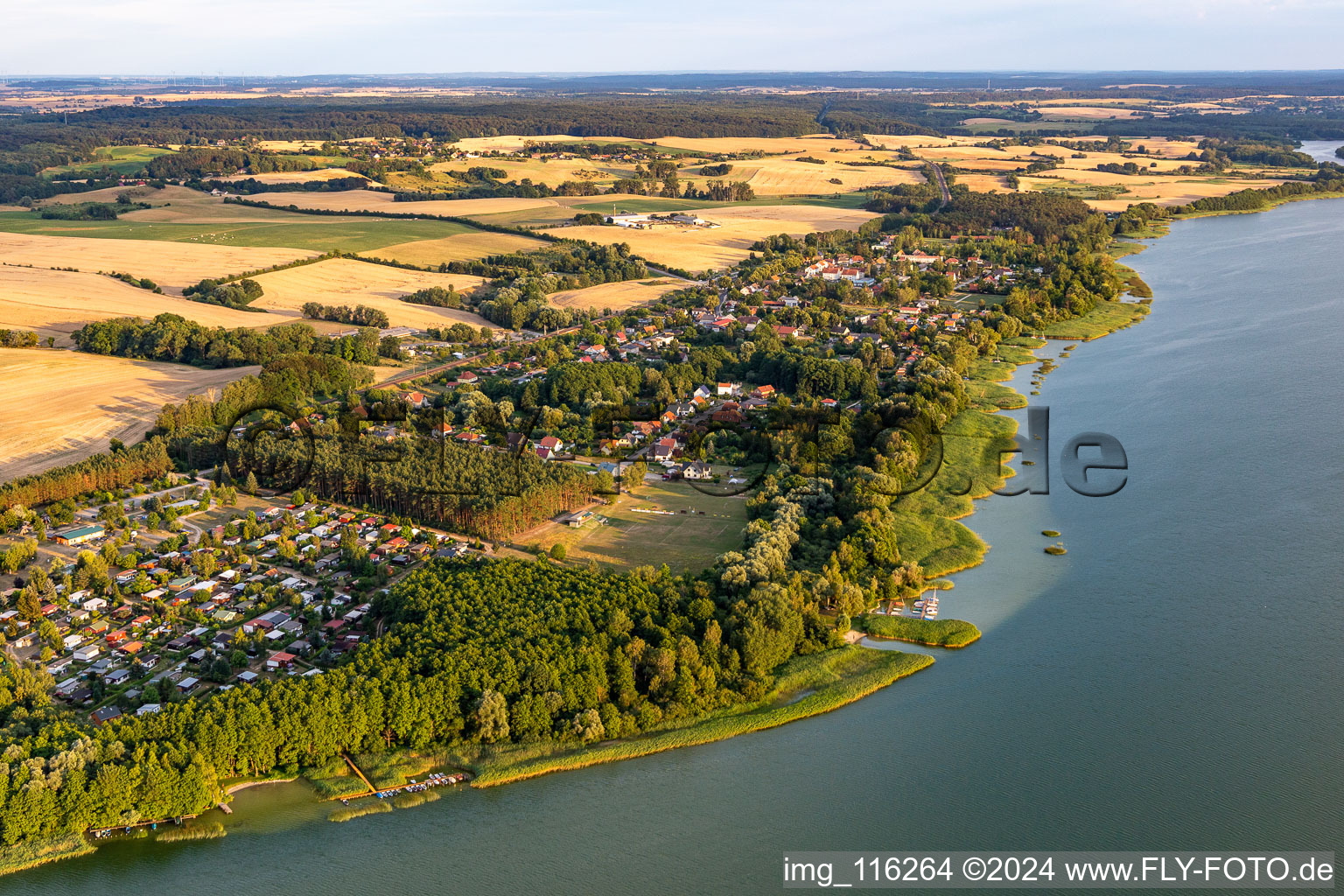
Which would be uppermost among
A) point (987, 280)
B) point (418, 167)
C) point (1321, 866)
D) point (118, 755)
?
point (418, 167)

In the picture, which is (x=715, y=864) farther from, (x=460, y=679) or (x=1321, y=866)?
(x=1321, y=866)

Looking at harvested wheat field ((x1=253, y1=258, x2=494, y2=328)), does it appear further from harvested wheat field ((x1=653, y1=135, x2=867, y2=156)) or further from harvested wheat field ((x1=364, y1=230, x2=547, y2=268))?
harvested wheat field ((x1=653, y1=135, x2=867, y2=156))

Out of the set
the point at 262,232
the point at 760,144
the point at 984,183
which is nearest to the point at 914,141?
the point at 760,144

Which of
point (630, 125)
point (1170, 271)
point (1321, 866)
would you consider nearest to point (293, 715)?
point (1321, 866)

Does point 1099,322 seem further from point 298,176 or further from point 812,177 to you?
point 298,176

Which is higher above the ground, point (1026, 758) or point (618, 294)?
point (618, 294)

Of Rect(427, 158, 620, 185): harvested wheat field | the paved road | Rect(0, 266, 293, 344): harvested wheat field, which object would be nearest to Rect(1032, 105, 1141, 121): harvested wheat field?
the paved road
